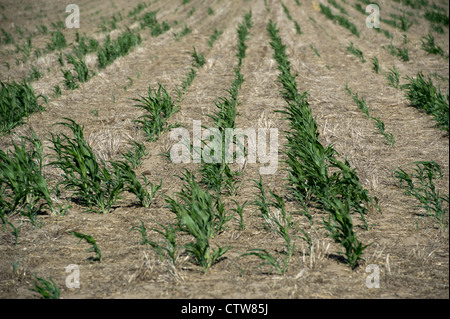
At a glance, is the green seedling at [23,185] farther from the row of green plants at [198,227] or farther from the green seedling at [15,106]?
the green seedling at [15,106]

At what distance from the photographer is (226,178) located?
4965mm

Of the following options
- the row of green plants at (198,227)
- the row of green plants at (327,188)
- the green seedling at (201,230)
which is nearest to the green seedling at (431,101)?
the row of green plants at (327,188)

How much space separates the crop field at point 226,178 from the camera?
322 cm

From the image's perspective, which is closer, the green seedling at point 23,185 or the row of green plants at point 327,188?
the row of green plants at point 327,188

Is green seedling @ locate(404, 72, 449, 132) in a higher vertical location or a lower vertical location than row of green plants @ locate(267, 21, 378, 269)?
higher

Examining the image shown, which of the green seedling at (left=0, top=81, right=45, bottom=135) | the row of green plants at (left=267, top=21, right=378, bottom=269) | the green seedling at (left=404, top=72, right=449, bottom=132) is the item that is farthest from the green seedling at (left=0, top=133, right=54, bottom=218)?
the green seedling at (left=404, top=72, right=449, bottom=132)

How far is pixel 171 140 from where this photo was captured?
20.2 ft

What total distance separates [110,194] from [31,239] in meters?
0.86

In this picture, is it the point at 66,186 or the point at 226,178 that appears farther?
the point at 226,178

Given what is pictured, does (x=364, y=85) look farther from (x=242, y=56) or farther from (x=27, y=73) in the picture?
(x=27, y=73)

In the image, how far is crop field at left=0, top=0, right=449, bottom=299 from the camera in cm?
322

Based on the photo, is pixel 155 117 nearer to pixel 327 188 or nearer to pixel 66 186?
pixel 66 186

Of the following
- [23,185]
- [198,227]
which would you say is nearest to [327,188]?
[198,227]

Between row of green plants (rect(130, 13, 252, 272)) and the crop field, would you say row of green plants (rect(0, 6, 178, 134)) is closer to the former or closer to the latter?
the crop field
